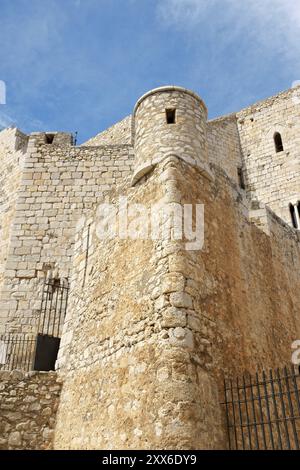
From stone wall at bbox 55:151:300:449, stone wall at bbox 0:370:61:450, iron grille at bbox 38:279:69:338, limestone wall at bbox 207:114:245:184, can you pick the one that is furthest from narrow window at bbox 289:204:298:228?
stone wall at bbox 0:370:61:450

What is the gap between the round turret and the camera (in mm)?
6992

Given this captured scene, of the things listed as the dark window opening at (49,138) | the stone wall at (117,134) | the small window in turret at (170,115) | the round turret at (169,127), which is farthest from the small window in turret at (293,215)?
the small window in turret at (170,115)

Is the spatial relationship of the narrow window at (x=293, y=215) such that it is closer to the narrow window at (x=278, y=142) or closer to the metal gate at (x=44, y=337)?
the narrow window at (x=278, y=142)

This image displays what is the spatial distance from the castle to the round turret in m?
0.02

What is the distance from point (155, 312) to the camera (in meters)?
5.50

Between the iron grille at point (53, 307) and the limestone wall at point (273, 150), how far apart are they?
31.8 ft

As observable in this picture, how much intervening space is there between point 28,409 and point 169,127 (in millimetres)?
4958

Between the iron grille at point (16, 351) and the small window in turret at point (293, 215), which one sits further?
the small window in turret at point (293, 215)

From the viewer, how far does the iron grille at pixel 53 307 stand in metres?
10.6

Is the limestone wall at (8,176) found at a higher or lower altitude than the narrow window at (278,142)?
lower

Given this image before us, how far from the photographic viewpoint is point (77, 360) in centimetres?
724

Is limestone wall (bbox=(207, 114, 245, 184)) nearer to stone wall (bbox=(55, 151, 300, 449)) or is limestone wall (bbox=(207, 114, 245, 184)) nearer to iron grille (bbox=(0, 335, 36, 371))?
stone wall (bbox=(55, 151, 300, 449))
